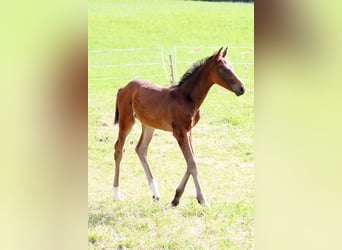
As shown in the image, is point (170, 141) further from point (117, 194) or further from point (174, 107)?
point (117, 194)

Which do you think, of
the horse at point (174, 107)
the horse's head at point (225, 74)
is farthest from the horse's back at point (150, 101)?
the horse's head at point (225, 74)

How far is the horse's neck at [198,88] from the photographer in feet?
5.84

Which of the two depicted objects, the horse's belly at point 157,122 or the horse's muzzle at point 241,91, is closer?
the horse's muzzle at point 241,91

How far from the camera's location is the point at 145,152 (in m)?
1.79

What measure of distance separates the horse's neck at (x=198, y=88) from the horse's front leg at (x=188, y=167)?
0.35 feet

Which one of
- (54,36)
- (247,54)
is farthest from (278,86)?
(54,36)

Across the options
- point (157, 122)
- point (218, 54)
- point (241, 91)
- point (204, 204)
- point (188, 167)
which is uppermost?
point (218, 54)

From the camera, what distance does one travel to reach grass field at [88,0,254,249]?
167 cm

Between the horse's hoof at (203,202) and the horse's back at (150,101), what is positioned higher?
the horse's back at (150,101)

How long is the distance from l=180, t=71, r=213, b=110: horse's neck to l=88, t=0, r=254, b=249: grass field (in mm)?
26

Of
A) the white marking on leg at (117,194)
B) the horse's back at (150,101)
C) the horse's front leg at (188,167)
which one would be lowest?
the white marking on leg at (117,194)

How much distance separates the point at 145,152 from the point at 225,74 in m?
0.37

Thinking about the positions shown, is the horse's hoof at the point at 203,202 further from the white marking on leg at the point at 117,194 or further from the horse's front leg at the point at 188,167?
the white marking on leg at the point at 117,194

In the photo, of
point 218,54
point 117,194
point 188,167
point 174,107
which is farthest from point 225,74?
point 117,194
